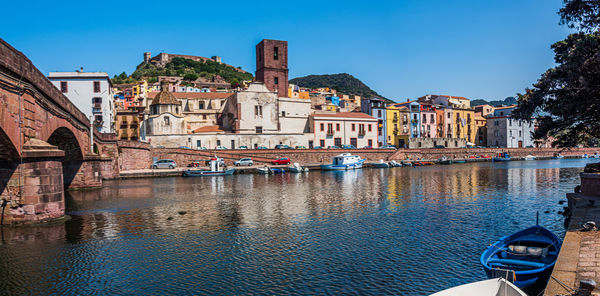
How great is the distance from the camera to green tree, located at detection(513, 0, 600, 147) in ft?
53.5

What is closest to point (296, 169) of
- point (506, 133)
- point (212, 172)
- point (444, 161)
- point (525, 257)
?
point (212, 172)

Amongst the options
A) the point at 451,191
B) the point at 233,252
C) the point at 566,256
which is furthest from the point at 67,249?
the point at 451,191

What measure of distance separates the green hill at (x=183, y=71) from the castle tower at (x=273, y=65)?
250 feet

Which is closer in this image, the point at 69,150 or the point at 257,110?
the point at 69,150

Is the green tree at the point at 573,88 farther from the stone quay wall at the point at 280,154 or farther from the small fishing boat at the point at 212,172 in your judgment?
the small fishing boat at the point at 212,172

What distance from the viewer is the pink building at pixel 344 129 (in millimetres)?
74812

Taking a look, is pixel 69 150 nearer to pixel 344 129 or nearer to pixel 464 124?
pixel 344 129

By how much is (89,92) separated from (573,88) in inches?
2414

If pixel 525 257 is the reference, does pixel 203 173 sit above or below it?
above

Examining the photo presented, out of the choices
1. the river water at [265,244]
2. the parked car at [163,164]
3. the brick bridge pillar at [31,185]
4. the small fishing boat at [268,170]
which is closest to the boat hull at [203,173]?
the small fishing boat at [268,170]

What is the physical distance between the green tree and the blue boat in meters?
6.75

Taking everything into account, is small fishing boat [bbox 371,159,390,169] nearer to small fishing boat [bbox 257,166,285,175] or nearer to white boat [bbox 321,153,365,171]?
white boat [bbox 321,153,365,171]

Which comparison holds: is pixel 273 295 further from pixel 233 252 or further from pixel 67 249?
pixel 67 249

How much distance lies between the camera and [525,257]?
40.3 ft
